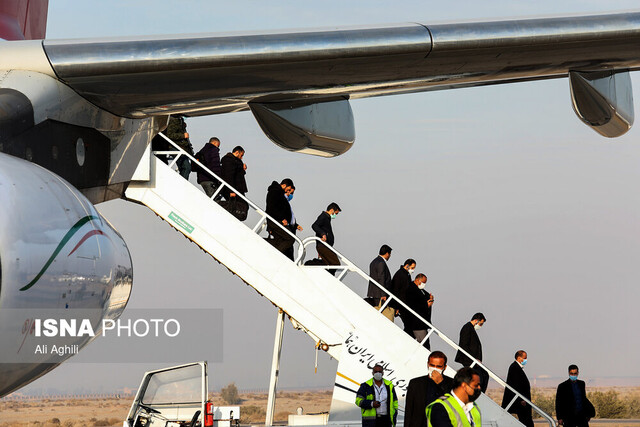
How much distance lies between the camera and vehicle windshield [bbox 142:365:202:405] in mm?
15859

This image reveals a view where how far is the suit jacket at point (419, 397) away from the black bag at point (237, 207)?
7.11 m

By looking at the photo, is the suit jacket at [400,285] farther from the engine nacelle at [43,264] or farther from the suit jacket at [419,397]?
the engine nacelle at [43,264]

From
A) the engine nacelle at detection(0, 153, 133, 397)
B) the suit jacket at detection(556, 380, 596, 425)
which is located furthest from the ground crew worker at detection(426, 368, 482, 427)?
the suit jacket at detection(556, 380, 596, 425)

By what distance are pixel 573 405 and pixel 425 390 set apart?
8.51 metres

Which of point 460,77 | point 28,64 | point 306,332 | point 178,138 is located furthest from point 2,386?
point 178,138

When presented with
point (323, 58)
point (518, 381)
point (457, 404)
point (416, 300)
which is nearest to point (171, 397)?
point (416, 300)

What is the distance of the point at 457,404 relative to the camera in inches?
304

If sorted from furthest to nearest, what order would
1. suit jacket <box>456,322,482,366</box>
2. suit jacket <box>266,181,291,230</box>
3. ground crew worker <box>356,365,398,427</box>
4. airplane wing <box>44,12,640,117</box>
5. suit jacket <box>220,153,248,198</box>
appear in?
1. suit jacket <box>456,322,482,366</box>
2. suit jacket <box>220,153,248,198</box>
3. suit jacket <box>266,181,291,230</box>
4. ground crew worker <box>356,365,398,427</box>
5. airplane wing <box>44,12,640,117</box>

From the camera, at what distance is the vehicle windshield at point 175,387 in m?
15.9

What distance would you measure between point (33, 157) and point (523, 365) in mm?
11968

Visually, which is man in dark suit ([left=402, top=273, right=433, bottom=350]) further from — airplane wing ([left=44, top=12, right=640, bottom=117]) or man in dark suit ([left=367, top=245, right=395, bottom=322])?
airplane wing ([left=44, top=12, right=640, bottom=117])

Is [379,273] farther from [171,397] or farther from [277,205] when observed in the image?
[171,397]

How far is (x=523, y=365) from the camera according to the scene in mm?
17141

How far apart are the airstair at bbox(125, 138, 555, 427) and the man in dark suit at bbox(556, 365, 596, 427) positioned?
5.15 ft
